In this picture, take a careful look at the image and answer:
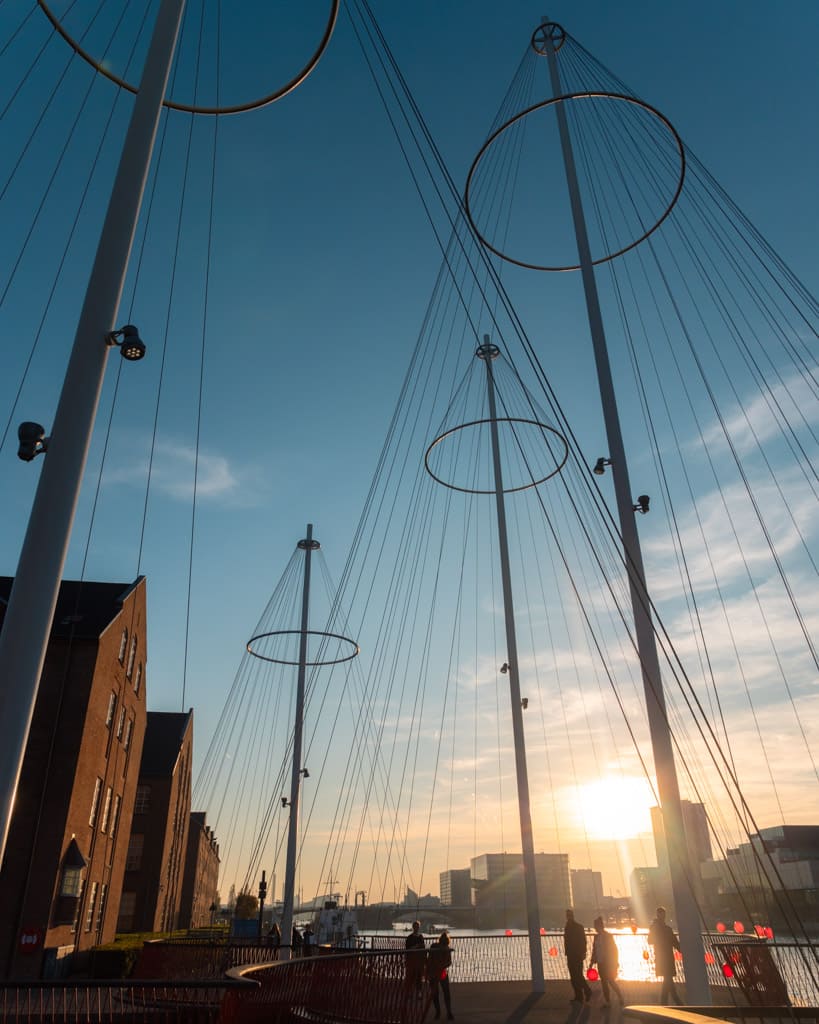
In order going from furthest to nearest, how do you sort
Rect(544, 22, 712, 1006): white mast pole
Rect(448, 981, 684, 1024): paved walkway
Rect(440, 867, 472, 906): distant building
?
1. Rect(440, 867, 472, 906): distant building
2. Rect(448, 981, 684, 1024): paved walkway
3. Rect(544, 22, 712, 1006): white mast pole

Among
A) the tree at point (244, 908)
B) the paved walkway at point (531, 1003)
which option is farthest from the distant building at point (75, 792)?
the tree at point (244, 908)

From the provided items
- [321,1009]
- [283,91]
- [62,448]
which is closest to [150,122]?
[283,91]

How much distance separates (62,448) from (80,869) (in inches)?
1090

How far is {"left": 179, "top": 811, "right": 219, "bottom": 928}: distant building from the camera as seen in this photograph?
71562mm

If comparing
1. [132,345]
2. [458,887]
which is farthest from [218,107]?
[458,887]

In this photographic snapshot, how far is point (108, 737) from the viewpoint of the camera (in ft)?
114

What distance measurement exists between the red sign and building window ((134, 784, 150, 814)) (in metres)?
28.9

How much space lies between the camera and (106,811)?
1382 inches

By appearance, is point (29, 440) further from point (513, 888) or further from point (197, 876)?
point (513, 888)

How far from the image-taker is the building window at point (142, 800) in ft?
179

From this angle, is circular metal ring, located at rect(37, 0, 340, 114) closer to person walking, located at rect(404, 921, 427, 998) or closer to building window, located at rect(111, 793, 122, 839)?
person walking, located at rect(404, 921, 427, 998)

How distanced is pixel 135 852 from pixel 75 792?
27.0 meters

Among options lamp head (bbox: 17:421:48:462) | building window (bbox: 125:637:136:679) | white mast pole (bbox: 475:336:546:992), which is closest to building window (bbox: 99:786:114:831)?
building window (bbox: 125:637:136:679)

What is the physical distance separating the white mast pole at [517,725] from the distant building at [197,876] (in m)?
49.9
